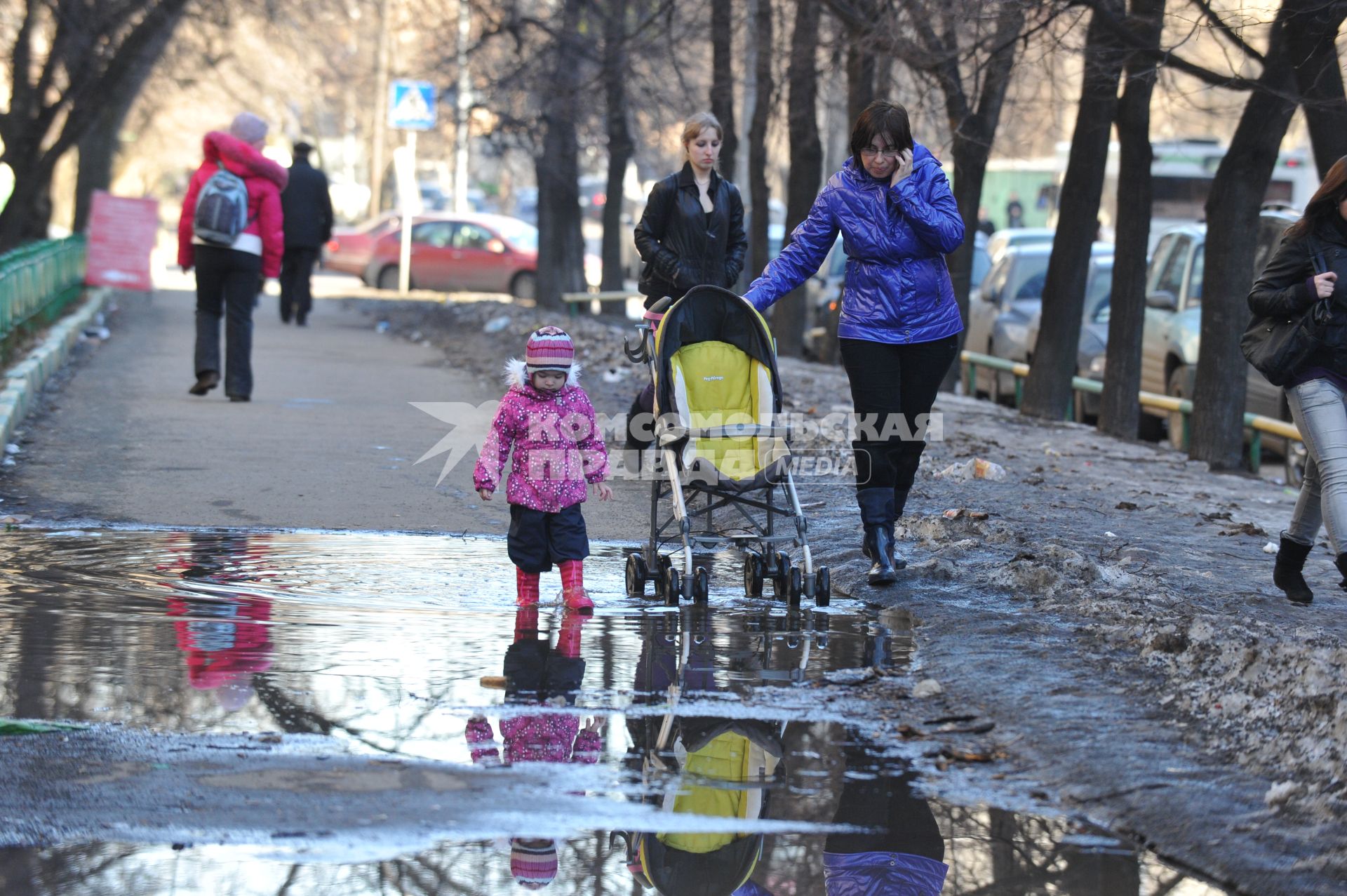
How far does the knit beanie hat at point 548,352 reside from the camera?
6863 millimetres

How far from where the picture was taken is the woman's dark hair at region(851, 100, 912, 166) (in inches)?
281

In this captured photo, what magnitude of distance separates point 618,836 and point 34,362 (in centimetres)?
1078

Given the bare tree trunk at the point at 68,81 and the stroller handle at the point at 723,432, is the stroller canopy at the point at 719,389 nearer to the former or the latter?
the stroller handle at the point at 723,432

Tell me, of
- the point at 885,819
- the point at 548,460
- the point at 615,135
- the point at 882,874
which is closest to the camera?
the point at 882,874

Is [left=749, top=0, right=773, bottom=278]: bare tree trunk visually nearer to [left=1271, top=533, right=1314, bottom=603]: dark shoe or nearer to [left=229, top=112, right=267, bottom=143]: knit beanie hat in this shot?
[left=229, top=112, right=267, bottom=143]: knit beanie hat

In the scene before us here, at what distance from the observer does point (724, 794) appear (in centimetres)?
467

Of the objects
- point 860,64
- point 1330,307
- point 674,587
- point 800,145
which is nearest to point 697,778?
point 674,587

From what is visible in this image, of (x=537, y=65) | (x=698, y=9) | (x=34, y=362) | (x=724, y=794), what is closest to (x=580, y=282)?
(x=537, y=65)

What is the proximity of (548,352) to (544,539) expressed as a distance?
2.41 ft

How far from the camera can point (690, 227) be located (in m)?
9.41

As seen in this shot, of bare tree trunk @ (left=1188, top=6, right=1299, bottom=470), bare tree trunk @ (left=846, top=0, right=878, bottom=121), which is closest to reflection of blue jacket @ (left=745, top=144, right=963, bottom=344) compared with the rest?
bare tree trunk @ (left=1188, top=6, right=1299, bottom=470)

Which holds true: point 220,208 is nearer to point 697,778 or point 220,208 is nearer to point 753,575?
point 753,575

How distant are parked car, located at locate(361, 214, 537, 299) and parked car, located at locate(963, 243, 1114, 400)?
1340 cm

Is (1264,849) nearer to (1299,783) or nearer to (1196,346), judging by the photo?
(1299,783)
